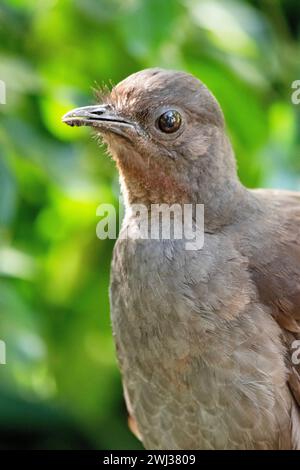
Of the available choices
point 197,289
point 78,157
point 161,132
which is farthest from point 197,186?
point 78,157

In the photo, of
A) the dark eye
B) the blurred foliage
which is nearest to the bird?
the dark eye

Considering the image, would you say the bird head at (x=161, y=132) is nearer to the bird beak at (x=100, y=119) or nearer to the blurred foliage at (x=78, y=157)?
the bird beak at (x=100, y=119)

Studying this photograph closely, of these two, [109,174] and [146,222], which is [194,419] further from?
[109,174]

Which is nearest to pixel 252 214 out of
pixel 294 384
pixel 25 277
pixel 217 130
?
pixel 217 130

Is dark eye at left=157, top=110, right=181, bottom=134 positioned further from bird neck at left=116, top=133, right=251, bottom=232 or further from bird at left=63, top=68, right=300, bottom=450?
bird neck at left=116, top=133, right=251, bottom=232

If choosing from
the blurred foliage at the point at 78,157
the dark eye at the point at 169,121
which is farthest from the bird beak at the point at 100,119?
the blurred foliage at the point at 78,157

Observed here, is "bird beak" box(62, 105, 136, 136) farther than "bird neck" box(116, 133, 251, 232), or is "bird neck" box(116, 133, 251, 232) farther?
"bird neck" box(116, 133, 251, 232)

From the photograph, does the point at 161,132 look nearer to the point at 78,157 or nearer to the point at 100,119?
the point at 100,119
